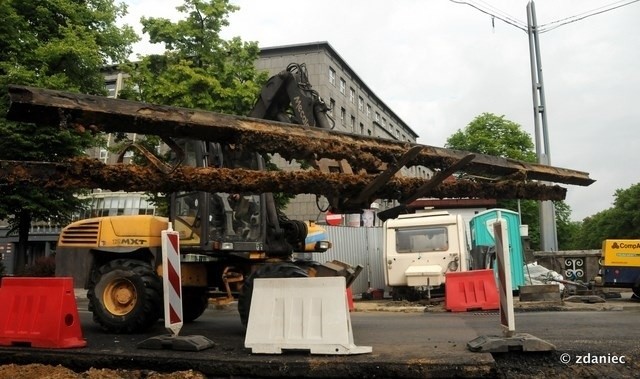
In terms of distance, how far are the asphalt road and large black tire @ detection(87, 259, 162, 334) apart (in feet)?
0.78

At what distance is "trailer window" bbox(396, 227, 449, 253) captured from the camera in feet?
51.4

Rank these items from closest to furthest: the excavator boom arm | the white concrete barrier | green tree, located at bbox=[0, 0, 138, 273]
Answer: the excavator boom arm
the white concrete barrier
green tree, located at bbox=[0, 0, 138, 273]

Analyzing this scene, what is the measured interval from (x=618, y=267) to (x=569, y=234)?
7294cm

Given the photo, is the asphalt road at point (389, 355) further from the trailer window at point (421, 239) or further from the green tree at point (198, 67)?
the green tree at point (198, 67)

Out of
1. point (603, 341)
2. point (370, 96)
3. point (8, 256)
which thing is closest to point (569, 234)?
point (370, 96)

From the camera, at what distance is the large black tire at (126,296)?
7.98m

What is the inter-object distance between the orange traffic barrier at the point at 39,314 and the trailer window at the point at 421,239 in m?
10.8

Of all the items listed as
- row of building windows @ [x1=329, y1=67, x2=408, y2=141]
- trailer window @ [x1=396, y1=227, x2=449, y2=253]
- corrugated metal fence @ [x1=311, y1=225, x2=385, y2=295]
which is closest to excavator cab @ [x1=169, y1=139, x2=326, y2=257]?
trailer window @ [x1=396, y1=227, x2=449, y2=253]

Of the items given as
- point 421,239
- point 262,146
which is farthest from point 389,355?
point 421,239

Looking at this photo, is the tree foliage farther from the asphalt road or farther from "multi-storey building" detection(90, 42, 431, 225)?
the asphalt road

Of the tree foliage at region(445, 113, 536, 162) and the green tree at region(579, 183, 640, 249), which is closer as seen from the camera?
the tree foliage at region(445, 113, 536, 162)

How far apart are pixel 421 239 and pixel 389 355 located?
10.8 m

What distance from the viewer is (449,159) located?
257 inches

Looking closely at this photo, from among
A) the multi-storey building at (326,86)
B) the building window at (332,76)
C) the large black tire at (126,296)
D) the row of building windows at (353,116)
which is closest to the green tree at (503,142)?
the row of building windows at (353,116)
